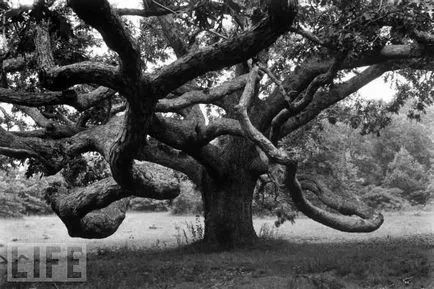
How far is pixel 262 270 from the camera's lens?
35.3 ft

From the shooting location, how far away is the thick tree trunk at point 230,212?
587 inches

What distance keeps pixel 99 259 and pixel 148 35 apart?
26.8 feet

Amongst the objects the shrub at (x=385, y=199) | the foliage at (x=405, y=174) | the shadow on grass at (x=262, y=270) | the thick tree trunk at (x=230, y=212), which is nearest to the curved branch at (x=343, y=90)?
the thick tree trunk at (x=230, y=212)

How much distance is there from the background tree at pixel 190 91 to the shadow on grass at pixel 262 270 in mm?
1279

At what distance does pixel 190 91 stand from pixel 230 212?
13.3 ft

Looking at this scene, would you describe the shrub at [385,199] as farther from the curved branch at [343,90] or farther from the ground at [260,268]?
the curved branch at [343,90]

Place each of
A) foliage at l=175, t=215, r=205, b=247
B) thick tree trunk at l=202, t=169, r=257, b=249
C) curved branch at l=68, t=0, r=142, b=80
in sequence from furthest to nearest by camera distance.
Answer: foliage at l=175, t=215, r=205, b=247 < thick tree trunk at l=202, t=169, r=257, b=249 < curved branch at l=68, t=0, r=142, b=80

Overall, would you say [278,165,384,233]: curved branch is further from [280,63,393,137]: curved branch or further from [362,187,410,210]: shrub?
[362,187,410,210]: shrub

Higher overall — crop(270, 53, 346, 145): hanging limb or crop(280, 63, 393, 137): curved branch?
crop(280, 63, 393, 137): curved branch

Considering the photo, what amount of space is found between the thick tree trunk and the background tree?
0.11 feet

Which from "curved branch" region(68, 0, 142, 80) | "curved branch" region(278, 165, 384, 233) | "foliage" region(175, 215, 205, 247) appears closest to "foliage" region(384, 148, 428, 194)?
"foliage" region(175, 215, 205, 247)

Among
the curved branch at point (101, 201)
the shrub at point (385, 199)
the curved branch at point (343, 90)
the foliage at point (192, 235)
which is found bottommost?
the foliage at point (192, 235)

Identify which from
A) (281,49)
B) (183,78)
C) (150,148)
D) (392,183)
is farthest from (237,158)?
(392,183)

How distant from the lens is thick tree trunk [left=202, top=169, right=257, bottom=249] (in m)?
14.9
